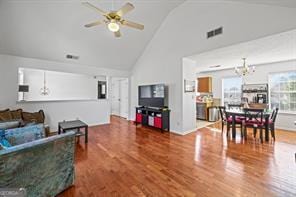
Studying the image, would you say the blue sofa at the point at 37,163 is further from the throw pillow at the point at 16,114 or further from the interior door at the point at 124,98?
the interior door at the point at 124,98

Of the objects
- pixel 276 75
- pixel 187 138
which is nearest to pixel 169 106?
pixel 187 138

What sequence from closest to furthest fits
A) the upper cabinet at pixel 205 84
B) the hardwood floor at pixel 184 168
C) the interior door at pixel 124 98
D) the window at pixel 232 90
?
the hardwood floor at pixel 184 168
the window at pixel 232 90
the upper cabinet at pixel 205 84
the interior door at pixel 124 98

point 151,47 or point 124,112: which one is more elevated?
point 151,47

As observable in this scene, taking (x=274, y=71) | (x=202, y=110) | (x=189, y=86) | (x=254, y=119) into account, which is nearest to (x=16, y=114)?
(x=189, y=86)

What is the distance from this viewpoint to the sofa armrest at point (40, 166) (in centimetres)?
152

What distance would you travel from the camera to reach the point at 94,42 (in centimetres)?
518

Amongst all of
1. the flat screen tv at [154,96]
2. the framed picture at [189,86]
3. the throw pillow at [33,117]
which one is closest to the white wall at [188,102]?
the framed picture at [189,86]

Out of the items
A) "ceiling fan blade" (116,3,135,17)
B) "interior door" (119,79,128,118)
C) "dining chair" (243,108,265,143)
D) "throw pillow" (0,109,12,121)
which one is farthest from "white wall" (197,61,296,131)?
"throw pillow" (0,109,12,121)

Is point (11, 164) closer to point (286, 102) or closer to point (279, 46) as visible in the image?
point (279, 46)

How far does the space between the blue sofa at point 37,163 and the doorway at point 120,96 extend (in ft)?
18.8

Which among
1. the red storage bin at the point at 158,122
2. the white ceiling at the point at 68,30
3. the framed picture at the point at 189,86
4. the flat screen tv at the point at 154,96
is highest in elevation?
the white ceiling at the point at 68,30

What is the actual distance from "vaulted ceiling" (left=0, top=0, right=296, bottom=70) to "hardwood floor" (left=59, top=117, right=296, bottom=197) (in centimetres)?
332

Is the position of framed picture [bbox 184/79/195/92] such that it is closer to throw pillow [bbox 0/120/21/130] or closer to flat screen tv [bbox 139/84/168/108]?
flat screen tv [bbox 139/84/168/108]

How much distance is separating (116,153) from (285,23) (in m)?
4.34
